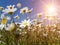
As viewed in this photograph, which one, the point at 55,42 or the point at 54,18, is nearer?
the point at 55,42

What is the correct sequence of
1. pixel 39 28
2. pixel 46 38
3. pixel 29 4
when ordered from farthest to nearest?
pixel 29 4
pixel 39 28
pixel 46 38

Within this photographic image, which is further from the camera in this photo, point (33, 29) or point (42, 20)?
point (42, 20)

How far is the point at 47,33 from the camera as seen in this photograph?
4.88 feet

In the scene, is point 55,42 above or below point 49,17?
below

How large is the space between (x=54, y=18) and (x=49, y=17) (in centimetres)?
4

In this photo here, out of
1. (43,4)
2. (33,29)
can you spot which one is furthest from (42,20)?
(43,4)

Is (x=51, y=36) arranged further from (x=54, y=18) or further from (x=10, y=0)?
(x=10, y=0)

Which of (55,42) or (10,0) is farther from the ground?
(10,0)

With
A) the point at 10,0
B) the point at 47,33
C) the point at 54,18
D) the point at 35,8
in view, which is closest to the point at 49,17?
the point at 54,18

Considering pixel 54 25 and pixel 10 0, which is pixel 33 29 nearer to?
pixel 54 25

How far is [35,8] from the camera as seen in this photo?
73.3 inches

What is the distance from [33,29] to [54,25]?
0.23 meters

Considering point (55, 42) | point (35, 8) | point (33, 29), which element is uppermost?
point (35, 8)

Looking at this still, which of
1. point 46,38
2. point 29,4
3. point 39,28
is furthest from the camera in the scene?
point 29,4
